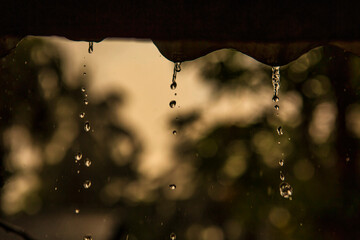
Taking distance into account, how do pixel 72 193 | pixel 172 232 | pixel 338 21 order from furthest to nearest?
1. pixel 72 193
2. pixel 172 232
3. pixel 338 21

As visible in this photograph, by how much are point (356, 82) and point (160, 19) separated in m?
4.02

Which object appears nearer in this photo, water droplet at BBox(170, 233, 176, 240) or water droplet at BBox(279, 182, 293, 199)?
water droplet at BBox(279, 182, 293, 199)

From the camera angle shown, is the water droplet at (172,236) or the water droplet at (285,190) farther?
the water droplet at (172,236)

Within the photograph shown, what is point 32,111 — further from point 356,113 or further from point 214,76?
point 356,113

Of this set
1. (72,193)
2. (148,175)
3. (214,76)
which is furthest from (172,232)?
(214,76)

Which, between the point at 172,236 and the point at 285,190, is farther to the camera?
the point at 172,236

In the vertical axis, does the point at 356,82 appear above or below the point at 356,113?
above

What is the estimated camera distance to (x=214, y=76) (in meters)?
4.55

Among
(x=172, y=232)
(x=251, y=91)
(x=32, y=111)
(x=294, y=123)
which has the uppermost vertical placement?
(x=251, y=91)

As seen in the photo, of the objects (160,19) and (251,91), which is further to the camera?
(251,91)

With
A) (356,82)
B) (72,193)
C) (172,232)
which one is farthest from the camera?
(72,193)

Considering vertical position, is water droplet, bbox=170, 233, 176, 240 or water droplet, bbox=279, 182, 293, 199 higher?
water droplet, bbox=279, 182, 293, 199

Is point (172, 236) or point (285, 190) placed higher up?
point (285, 190)

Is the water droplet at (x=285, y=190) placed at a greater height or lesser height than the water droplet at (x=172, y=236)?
greater
